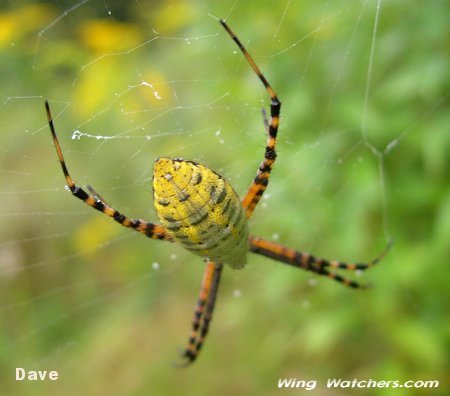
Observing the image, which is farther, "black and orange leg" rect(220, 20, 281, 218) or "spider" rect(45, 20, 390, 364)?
"black and orange leg" rect(220, 20, 281, 218)

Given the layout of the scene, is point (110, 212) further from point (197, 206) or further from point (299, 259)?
point (299, 259)

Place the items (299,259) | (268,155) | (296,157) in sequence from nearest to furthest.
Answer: (268,155) → (299,259) → (296,157)

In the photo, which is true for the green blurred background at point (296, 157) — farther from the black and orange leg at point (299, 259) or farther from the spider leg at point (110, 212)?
the spider leg at point (110, 212)

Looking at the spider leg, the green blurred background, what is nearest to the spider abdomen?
the spider leg

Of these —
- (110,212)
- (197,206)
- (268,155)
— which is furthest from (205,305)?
(197,206)

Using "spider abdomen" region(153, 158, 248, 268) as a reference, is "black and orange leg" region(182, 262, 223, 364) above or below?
above

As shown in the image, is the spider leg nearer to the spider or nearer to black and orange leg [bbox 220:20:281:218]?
the spider

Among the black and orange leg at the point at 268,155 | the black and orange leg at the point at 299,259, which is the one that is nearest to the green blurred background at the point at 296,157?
the black and orange leg at the point at 299,259

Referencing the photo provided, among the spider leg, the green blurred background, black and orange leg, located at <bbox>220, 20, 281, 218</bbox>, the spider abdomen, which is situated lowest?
the spider abdomen
